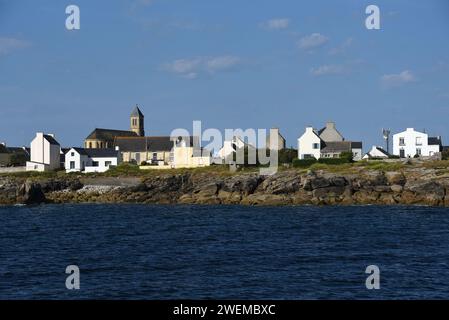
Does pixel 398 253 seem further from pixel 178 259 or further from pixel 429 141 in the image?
pixel 429 141

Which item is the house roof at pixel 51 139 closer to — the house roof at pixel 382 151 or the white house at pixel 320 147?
the white house at pixel 320 147

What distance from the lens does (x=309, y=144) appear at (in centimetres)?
11494

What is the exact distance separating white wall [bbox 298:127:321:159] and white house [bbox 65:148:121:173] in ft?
104

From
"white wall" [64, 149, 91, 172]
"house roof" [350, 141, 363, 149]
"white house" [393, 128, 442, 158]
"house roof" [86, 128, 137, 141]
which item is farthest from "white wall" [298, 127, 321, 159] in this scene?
"house roof" [86, 128, 137, 141]

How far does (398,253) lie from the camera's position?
40.1 m

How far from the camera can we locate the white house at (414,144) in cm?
11894

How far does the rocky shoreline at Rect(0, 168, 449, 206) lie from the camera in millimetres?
81875

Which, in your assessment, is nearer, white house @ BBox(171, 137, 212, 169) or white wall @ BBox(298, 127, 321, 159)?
white house @ BBox(171, 137, 212, 169)

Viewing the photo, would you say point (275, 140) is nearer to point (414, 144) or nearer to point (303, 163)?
point (414, 144)

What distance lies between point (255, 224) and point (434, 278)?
26.1 metres

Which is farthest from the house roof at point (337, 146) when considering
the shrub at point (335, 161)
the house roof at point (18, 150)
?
the house roof at point (18, 150)

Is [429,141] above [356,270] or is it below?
above

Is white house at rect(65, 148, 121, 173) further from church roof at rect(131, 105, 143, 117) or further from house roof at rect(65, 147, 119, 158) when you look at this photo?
church roof at rect(131, 105, 143, 117)

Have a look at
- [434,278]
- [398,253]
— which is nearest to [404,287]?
[434,278]
